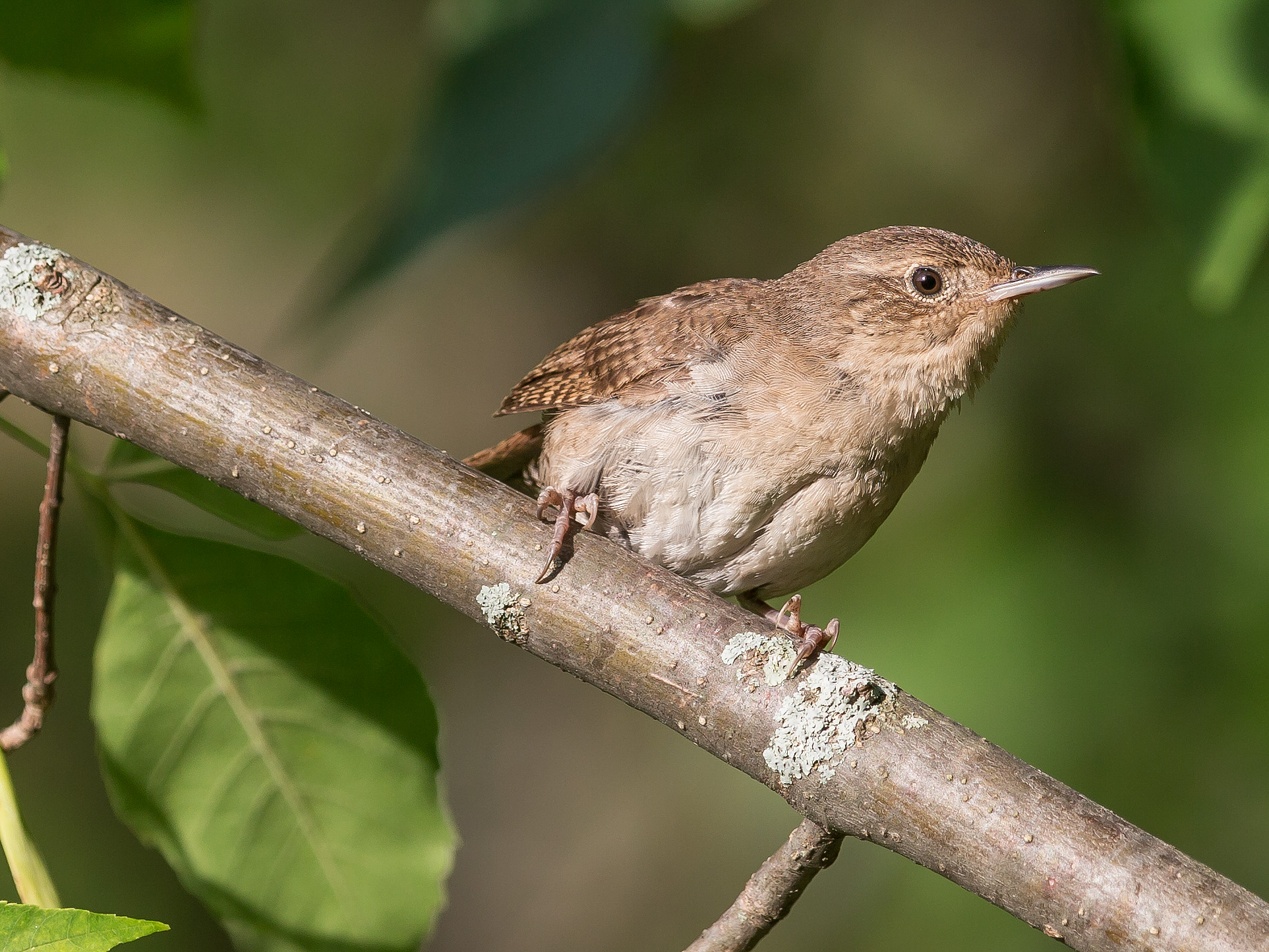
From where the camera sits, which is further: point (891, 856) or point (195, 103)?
point (891, 856)

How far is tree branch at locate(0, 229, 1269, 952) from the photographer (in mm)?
1785

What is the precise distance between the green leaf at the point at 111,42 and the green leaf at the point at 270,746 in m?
0.84

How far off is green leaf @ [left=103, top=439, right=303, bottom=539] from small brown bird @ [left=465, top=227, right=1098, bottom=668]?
28.2 inches

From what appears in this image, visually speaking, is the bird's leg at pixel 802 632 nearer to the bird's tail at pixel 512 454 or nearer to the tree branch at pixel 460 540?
the tree branch at pixel 460 540

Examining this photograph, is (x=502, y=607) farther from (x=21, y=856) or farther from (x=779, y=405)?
(x=779, y=405)

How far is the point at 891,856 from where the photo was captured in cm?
420

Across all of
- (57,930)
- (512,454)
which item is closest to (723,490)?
(512,454)

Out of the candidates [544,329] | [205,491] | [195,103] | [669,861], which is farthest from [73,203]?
[205,491]

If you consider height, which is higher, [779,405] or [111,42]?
[779,405]

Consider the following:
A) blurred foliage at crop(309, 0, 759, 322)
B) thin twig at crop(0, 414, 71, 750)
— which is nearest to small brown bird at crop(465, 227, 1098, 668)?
blurred foliage at crop(309, 0, 759, 322)

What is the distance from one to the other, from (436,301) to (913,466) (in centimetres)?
413

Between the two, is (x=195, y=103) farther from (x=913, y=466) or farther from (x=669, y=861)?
(x=669, y=861)

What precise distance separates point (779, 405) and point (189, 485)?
1258mm

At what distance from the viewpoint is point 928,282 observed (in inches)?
114
